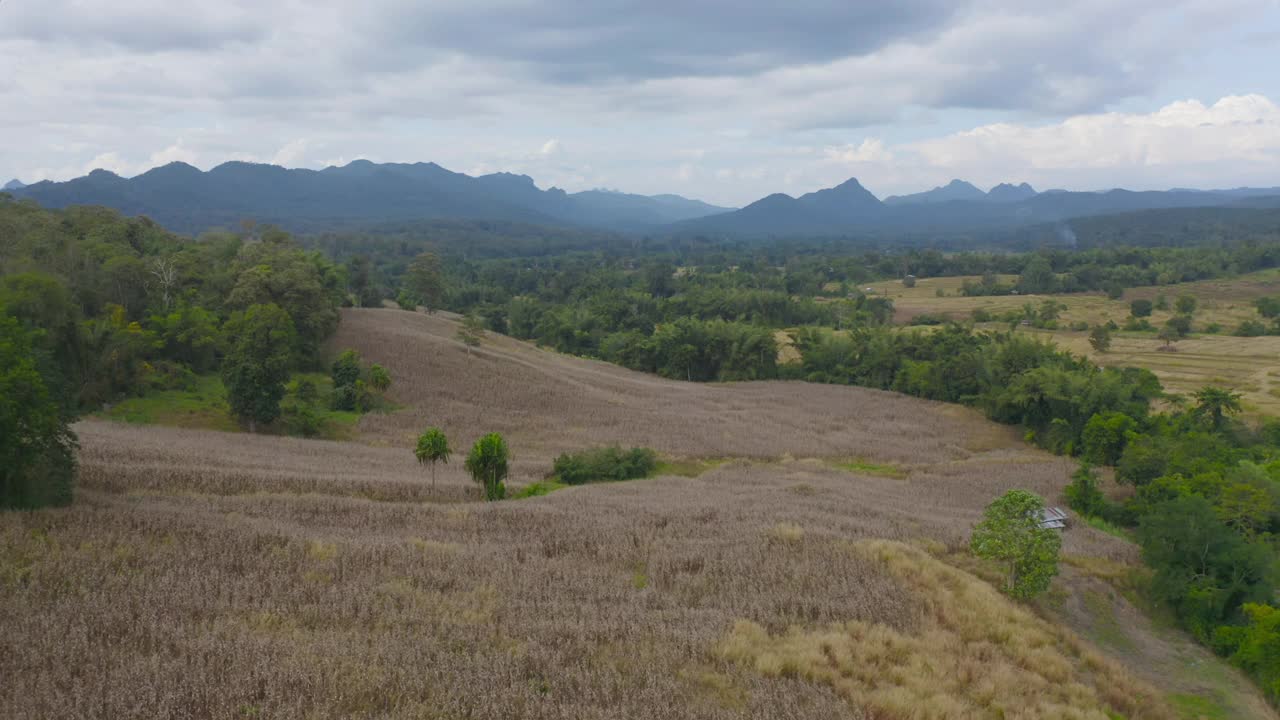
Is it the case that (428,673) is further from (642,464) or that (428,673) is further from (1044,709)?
(642,464)

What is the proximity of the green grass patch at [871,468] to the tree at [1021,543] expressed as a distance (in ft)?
50.0

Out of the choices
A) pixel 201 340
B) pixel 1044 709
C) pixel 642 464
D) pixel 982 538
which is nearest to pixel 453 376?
pixel 201 340

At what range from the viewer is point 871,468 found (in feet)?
113

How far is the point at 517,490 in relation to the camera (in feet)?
82.3

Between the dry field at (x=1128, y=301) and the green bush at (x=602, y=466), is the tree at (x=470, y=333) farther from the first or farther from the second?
the dry field at (x=1128, y=301)

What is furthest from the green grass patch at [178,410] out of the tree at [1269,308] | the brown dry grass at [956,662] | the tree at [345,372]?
the tree at [1269,308]

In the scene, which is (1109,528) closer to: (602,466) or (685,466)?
(685,466)

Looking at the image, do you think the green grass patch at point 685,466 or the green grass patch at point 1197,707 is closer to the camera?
the green grass patch at point 1197,707

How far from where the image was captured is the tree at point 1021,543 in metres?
16.4

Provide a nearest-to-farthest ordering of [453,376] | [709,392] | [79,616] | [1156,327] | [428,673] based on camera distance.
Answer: [428,673], [79,616], [453,376], [709,392], [1156,327]

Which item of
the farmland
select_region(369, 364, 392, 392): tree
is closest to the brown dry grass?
select_region(369, 364, 392, 392): tree

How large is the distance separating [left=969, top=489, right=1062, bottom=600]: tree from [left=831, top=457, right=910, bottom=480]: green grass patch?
50.0 feet

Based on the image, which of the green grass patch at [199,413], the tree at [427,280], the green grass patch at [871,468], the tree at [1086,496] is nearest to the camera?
the tree at [1086,496]

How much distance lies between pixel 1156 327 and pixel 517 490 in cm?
9011
